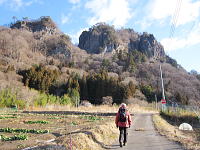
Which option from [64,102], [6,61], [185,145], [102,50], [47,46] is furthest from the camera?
[102,50]

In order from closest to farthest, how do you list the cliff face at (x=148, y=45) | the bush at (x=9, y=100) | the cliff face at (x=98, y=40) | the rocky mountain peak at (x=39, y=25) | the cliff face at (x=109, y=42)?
1. the bush at (x=9, y=100)
2. the cliff face at (x=148, y=45)
3. the cliff face at (x=109, y=42)
4. the cliff face at (x=98, y=40)
5. the rocky mountain peak at (x=39, y=25)

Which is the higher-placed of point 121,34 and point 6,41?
point 121,34

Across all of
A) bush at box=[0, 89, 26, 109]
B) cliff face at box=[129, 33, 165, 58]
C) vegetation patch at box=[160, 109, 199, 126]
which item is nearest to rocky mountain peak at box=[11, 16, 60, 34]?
cliff face at box=[129, 33, 165, 58]

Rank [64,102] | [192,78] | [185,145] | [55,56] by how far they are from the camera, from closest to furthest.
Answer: [185,145] → [64,102] → [192,78] → [55,56]

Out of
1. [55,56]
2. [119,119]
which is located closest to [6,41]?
[55,56]

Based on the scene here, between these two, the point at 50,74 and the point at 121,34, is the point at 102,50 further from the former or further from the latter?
the point at 50,74

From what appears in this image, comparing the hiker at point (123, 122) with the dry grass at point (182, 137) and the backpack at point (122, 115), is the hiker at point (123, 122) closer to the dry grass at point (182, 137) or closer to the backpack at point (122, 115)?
the backpack at point (122, 115)

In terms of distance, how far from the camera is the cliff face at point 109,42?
14638 centimetres

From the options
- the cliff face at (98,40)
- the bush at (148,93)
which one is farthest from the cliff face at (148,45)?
the bush at (148,93)

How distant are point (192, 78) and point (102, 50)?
5284 centimetres

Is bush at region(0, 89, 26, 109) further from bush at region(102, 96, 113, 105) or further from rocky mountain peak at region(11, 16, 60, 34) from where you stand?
rocky mountain peak at region(11, 16, 60, 34)

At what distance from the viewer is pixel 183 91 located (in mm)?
91500

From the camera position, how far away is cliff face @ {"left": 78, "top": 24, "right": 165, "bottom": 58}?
14638cm

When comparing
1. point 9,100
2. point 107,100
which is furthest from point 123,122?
point 107,100
